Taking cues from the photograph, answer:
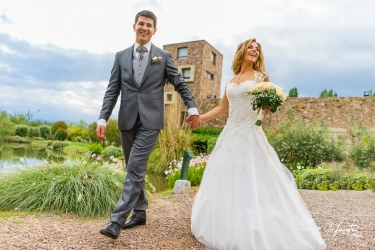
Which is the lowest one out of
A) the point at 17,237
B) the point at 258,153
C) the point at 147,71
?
the point at 17,237

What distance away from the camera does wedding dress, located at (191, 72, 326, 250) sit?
259 cm

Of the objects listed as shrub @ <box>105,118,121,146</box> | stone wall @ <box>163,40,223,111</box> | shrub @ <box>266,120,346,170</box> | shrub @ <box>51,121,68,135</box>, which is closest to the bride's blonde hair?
shrub @ <box>266,120,346,170</box>

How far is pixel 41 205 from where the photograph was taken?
164 inches

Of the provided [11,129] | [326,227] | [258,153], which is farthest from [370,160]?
[11,129]

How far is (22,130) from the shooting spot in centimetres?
2453

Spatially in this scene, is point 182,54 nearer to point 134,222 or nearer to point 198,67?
point 198,67

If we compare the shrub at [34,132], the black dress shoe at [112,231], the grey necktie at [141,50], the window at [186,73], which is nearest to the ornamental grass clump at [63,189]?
the black dress shoe at [112,231]

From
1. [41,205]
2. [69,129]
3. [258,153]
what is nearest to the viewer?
[258,153]

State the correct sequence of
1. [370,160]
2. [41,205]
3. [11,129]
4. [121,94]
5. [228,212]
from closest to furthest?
[228,212] → [121,94] → [41,205] → [370,160] → [11,129]

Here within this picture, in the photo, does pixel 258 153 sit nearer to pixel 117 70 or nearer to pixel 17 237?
pixel 117 70

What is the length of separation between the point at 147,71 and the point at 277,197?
63.7 inches

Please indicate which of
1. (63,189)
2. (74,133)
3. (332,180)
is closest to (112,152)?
(332,180)

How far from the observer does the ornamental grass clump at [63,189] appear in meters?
4.07

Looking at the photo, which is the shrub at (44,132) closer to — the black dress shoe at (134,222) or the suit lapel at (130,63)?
the black dress shoe at (134,222)
